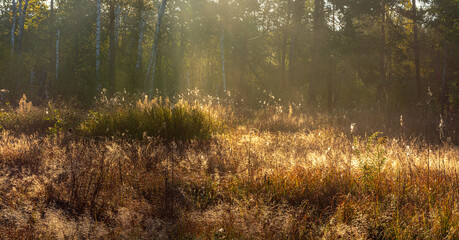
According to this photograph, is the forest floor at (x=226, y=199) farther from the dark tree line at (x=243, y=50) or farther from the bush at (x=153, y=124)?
the dark tree line at (x=243, y=50)

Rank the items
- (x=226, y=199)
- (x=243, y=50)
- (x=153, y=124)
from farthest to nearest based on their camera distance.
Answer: (x=243, y=50) < (x=153, y=124) < (x=226, y=199)

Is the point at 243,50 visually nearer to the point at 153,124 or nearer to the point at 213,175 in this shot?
the point at 153,124

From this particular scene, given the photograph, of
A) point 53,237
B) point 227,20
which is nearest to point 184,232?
point 53,237

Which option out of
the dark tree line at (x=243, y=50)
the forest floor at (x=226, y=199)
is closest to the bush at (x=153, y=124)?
the forest floor at (x=226, y=199)

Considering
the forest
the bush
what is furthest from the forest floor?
the bush

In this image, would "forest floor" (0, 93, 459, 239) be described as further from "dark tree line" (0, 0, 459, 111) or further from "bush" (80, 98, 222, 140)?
"dark tree line" (0, 0, 459, 111)

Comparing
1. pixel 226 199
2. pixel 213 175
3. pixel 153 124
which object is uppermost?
Result: pixel 153 124

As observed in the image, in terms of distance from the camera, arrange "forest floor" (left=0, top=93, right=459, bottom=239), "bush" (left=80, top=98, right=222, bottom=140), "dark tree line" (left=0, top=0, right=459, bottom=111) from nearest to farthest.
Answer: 1. "forest floor" (left=0, top=93, right=459, bottom=239)
2. "bush" (left=80, top=98, right=222, bottom=140)
3. "dark tree line" (left=0, top=0, right=459, bottom=111)

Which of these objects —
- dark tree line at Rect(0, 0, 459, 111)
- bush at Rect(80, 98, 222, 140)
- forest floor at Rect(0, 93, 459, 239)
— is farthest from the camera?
dark tree line at Rect(0, 0, 459, 111)

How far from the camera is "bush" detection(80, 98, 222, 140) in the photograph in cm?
726

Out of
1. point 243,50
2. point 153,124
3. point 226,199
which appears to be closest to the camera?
point 226,199

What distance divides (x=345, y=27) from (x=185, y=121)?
15.9m

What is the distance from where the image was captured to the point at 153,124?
24.1ft

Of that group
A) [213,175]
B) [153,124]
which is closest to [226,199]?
[213,175]
